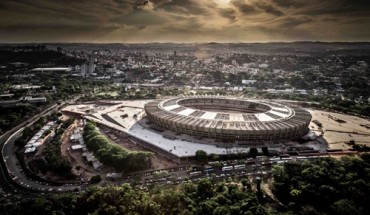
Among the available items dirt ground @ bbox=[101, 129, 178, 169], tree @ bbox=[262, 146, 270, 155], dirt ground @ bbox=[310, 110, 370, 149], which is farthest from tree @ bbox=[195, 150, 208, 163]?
dirt ground @ bbox=[310, 110, 370, 149]

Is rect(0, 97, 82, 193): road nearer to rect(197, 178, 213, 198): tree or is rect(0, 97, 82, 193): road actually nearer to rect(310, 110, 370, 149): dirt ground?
rect(197, 178, 213, 198): tree

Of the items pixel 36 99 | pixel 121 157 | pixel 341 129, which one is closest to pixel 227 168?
pixel 121 157

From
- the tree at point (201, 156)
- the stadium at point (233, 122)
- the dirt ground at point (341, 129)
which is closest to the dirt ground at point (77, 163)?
the tree at point (201, 156)

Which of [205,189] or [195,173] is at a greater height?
[205,189]

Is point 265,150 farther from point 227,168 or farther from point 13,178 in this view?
point 13,178

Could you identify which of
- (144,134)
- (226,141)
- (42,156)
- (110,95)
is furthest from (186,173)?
(110,95)
